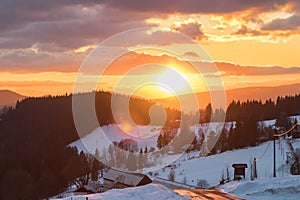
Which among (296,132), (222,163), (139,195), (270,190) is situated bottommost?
(222,163)

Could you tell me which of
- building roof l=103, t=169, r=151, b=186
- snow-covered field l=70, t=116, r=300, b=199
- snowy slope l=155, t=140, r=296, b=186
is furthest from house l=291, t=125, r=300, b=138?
building roof l=103, t=169, r=151, b=186

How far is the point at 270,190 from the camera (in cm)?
2520

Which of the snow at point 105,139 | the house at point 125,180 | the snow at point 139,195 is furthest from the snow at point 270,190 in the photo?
the snow at point 105,139

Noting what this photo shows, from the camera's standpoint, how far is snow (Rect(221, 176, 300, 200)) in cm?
2425

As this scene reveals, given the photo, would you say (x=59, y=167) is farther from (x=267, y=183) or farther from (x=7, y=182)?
(x=267, y=183)

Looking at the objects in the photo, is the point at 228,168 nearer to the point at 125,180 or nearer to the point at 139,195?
the point at 125,180

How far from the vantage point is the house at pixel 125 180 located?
62.9 meters

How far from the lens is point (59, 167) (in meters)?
119

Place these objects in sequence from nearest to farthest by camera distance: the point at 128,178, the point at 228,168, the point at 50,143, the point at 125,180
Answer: the point at 128,178, the point at 125,180, the point at 228,168, the point at 50,143

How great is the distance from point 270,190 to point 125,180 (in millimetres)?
42780

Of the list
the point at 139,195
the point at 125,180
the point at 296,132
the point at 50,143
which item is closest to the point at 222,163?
the point at 296,132

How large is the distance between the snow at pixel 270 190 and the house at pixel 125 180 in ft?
114

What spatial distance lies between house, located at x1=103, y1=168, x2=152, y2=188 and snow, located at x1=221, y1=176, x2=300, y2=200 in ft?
114

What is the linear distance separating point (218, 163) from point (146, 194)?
3204 inches
